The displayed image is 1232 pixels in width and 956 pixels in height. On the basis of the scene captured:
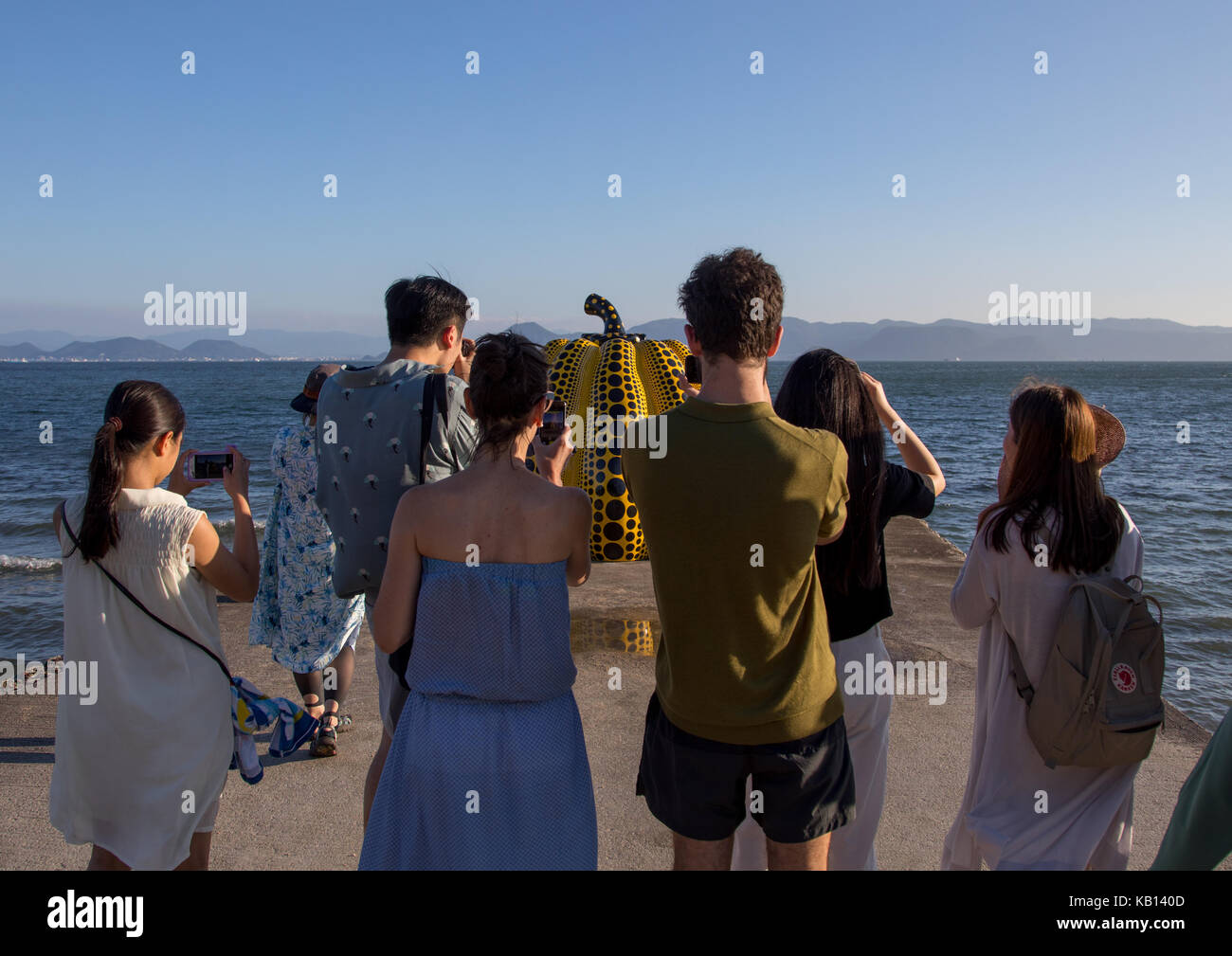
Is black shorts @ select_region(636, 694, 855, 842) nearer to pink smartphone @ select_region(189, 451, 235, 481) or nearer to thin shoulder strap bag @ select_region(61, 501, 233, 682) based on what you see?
thin shoulder strap bag @ select_region(61, 501, 233, 682)

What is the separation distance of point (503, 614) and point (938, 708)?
322 cm

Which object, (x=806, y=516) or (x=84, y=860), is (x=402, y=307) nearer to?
(x=806, y=516)

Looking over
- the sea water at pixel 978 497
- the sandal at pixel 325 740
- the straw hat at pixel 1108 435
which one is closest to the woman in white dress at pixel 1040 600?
the straw hat at pixel 1108 435

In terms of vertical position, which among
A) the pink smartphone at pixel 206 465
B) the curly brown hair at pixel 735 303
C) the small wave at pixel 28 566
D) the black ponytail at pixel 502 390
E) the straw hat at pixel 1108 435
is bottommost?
the small wave at pixel 28 566

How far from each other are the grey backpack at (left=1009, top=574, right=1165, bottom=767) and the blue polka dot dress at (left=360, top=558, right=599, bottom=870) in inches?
58.2

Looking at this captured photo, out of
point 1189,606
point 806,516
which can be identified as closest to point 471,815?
point 806,516

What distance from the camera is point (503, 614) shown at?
2303 millimetres

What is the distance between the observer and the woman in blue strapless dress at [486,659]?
230cm

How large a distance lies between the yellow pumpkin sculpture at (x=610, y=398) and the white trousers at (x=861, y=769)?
3.53m

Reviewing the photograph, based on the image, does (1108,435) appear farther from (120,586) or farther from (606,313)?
(606,313)

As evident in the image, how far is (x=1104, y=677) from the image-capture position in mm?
2539

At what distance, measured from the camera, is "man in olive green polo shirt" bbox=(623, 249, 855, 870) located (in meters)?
2.14

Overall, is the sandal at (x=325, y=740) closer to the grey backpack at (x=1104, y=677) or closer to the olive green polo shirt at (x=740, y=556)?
the olive green polo shirt at (x=740, y=556)

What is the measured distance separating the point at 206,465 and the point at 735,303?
1884 millimetres
